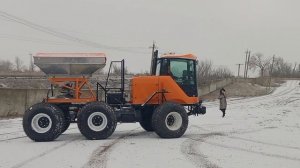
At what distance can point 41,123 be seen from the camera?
1456 centimetres

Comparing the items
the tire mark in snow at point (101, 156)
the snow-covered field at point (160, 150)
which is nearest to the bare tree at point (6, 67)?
the snow-covered field at point (160, 150)

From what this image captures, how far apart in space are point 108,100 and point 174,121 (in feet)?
8.05

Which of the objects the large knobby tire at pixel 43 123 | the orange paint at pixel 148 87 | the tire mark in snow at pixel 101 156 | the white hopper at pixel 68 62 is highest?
the white hopper at pixel 68 62

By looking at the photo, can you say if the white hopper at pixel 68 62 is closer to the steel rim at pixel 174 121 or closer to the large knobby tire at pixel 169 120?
the large knobby tire at pixel 169 120

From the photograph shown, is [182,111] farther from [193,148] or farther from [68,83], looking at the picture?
[68,83]

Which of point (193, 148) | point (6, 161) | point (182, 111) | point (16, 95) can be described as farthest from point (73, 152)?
point (16, 95)

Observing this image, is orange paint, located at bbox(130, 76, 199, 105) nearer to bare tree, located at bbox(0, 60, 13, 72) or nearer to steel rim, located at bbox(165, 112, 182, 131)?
steel rim, located at bbox(165, 112, 182, 131)

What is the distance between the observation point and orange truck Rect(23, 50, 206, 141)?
14.5 m

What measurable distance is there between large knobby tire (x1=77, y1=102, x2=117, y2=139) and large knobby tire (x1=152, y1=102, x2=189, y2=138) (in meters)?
1.47

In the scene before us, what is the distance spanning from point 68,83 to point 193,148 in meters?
5.15

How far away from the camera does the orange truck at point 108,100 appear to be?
47.6 feet

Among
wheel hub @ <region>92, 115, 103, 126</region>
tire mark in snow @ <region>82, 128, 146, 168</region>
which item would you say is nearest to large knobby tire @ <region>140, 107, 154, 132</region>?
tire mark in snow @ <region>82, 128, 146, 168</region>

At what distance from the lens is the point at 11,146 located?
13.2 m

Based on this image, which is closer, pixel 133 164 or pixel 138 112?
pixel 133 164
